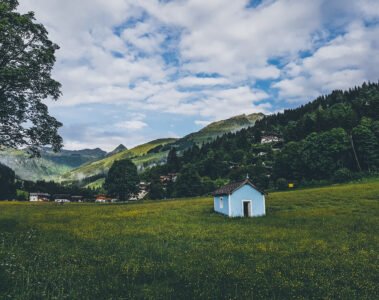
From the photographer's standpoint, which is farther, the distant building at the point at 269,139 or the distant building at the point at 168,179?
the distant building at the point at 269,139

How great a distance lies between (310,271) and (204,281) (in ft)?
16.0

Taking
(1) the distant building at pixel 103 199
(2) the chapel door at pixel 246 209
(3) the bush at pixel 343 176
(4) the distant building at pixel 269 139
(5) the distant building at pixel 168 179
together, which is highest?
(4) the distant building at pixel 269 139

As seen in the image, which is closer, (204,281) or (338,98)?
(204,281)

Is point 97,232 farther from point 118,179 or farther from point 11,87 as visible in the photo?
point 118,179

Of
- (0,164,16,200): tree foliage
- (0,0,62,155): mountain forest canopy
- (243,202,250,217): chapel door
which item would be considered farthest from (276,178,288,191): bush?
(0,164,16,200): tree foliage

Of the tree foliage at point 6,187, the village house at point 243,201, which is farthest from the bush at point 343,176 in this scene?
the tree foliage at point 6,187

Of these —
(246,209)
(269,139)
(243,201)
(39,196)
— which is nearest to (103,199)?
(39,196)

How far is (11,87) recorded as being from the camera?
74.5 feet

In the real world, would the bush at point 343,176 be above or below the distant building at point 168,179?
below

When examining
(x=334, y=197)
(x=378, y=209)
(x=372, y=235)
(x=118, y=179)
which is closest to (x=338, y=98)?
(x=118, y=179)

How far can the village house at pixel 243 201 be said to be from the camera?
1608 inches

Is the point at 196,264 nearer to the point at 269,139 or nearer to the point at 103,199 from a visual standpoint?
the point at 103,199

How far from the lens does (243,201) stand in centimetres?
4169

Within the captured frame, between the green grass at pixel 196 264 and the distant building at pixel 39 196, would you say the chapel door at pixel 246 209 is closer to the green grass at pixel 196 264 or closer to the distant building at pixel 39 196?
the green grass at pixel 196 264
